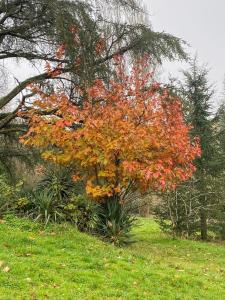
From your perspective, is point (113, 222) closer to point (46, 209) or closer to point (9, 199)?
point (46, 209)

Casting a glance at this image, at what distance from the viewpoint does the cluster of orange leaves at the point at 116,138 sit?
11.2 m

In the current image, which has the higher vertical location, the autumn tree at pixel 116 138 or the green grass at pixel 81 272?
the autumn tree at pixel 116 138

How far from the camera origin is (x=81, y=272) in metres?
7.67

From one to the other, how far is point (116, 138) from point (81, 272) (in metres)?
4.40

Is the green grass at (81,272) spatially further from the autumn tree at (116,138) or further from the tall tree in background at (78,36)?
the tall tree in background at (78,36)

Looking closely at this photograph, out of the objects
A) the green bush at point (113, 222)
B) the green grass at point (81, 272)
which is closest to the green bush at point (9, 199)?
the green grass at point (81, 272)

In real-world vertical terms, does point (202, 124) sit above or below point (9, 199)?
above

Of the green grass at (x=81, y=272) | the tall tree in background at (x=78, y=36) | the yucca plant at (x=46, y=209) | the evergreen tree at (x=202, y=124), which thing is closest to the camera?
the green grass at (x=81, y=272)

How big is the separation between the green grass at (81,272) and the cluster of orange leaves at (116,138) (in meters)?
1.92

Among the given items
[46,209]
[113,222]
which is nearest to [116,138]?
[113,222]

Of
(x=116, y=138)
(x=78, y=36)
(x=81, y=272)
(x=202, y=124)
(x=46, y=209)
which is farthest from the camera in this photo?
(x=202, y=124)

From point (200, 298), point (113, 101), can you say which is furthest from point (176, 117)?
point (200, 298)

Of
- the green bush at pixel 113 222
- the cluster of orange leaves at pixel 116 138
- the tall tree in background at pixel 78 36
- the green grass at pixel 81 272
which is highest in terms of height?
the tall tree in background at pixel 78 36

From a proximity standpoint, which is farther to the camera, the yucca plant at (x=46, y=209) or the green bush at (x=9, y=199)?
the green bush at (x=9, y=199)
